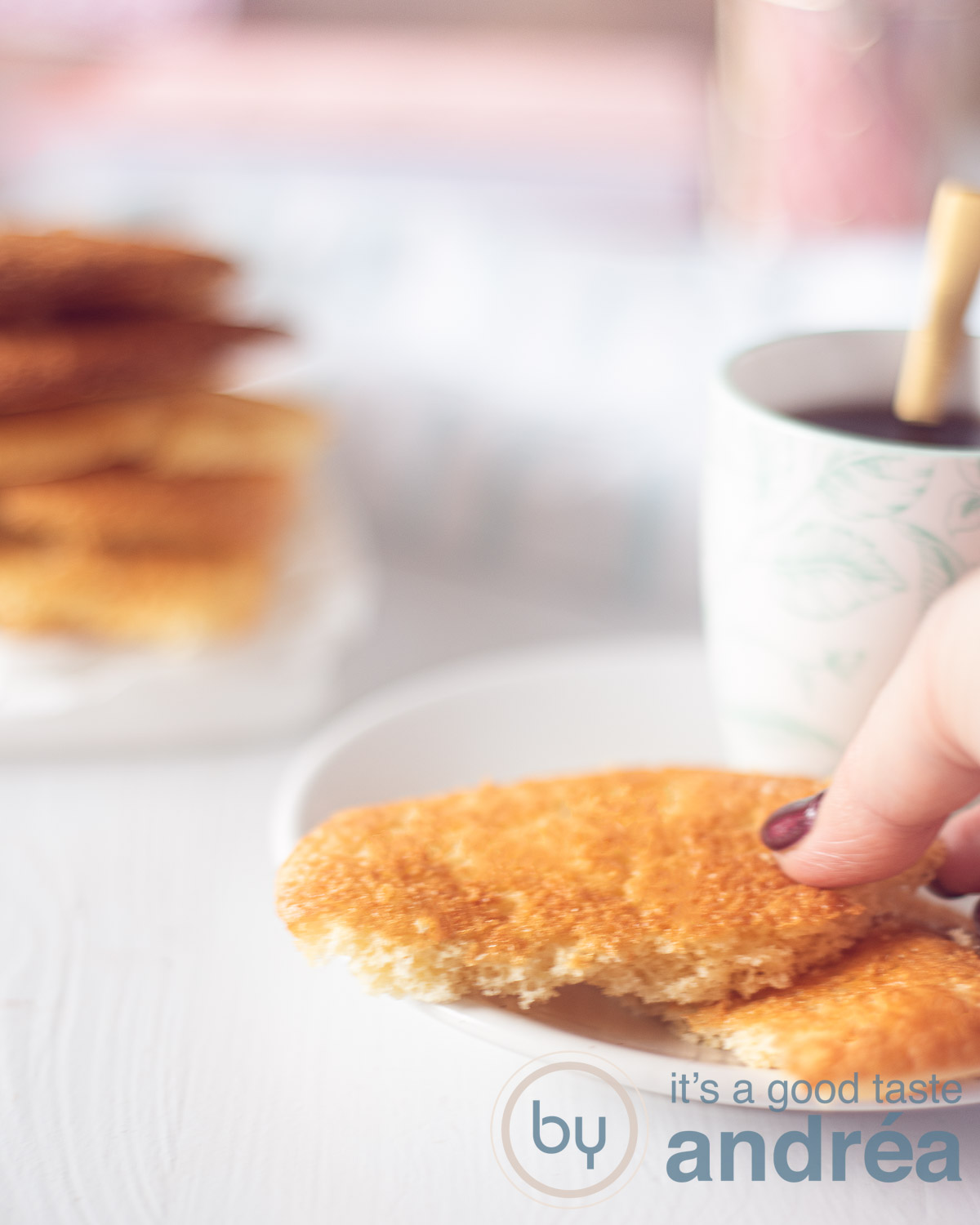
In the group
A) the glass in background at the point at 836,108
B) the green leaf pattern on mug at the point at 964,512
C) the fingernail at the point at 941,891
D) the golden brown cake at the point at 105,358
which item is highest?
the glass in background at the point at 836,108

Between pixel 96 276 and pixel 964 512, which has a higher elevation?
pixel 96 276

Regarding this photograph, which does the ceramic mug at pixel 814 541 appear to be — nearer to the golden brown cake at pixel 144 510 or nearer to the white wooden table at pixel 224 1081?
the white wooden table at pixel 224 1081

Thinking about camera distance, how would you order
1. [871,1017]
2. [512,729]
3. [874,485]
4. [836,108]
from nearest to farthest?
[871,1017] → [874,485] → [512,729] → [836,108]

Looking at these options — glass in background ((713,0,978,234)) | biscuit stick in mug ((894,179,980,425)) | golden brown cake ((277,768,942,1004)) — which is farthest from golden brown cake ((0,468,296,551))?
glass in background ((713,0,978,234))

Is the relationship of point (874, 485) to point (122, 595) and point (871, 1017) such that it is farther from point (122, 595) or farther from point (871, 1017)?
point (122, 595)

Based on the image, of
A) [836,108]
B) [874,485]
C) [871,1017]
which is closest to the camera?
[871,1017]

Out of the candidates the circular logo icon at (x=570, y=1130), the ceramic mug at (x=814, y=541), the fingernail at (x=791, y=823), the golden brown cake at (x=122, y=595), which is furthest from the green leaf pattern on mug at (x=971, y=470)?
the golden brown cake at (x=122, y=595)

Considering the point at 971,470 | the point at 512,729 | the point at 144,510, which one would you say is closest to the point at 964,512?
the point at 971,470
